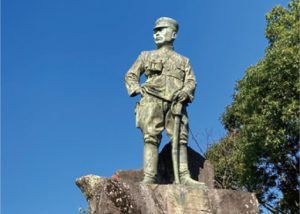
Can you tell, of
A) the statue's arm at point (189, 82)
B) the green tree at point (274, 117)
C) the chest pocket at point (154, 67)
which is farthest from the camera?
the green tree at point (274, 117)

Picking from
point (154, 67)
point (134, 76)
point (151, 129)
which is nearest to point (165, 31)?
point (154, 67)

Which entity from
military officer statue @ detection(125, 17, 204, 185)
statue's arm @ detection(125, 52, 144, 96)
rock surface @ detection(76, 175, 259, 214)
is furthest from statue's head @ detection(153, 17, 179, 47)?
rock surface @ detection(76, 175, 259, 214)

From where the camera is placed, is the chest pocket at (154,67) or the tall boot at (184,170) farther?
the chest pocket at (154,67)

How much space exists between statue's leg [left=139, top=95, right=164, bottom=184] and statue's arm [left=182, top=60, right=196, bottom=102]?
454mm

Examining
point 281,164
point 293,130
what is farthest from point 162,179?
point 281,164

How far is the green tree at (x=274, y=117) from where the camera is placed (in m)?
16.8

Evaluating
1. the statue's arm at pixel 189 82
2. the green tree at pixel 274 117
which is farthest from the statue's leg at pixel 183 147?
the green tree at pixel 274 117

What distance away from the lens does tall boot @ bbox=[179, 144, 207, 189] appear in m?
6.87

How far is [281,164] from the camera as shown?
19391 millimetres

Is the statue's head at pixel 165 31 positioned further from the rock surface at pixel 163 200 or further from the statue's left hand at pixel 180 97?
the rock surface at pixel 163 200

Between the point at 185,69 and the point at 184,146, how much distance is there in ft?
4.13

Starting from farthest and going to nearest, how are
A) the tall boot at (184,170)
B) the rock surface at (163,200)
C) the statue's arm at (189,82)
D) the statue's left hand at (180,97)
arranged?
the statue's arm at (189,82) < the statue's left hand at (180,97) < the tall boot at (184,170) < the rock surface at (163,200)

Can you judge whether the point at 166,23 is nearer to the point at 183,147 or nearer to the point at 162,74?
the point at 162,74

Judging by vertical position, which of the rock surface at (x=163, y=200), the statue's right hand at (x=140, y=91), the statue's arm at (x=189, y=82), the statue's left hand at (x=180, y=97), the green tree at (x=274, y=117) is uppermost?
the green tree at (x=274, y=117)
